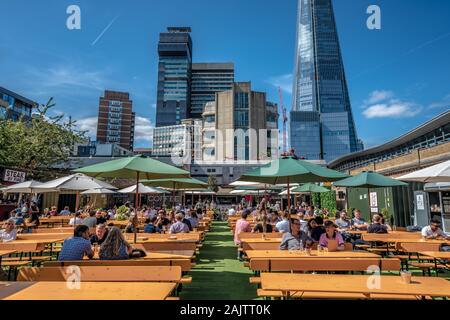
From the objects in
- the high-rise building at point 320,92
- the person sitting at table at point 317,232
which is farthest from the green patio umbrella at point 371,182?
the high-rise building at point 320,92

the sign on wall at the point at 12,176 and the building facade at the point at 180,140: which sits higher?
the building facade at the point at 180,140

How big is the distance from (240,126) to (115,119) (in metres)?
68.9

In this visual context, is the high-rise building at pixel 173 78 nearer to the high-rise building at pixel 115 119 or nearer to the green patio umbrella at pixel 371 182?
the high-rise building at pixel 115 119

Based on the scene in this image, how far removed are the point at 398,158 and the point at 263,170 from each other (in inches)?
724

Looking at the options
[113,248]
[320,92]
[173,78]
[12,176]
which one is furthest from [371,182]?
[320,92]

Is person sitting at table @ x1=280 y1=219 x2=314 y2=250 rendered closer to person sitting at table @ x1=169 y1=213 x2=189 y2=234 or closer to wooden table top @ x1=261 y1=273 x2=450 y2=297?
wooden table top @ x1=261 y1=273 x2=450 y2=297

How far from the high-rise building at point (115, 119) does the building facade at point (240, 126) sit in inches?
2297

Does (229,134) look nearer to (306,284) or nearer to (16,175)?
(16,175)

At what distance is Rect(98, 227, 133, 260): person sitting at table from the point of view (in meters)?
4.59

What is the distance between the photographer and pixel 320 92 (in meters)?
170

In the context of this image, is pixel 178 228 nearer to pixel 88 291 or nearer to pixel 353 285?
pixel 88 291

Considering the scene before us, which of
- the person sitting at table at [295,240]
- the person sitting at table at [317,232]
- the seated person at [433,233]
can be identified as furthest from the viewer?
the seated person at [433,233]

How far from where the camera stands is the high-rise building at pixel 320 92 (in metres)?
155
